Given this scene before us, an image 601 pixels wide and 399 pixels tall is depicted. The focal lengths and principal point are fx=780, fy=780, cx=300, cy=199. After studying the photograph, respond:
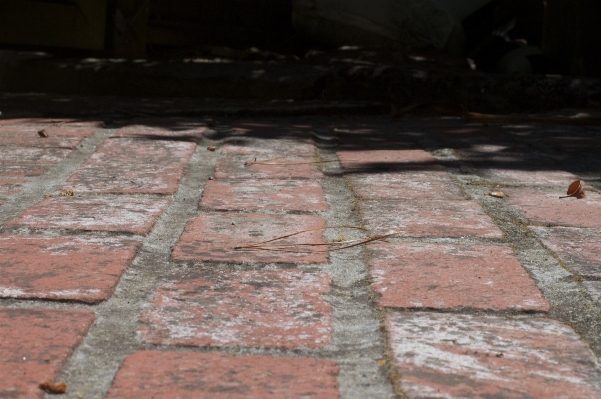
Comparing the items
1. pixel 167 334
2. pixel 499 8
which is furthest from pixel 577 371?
pixel 499 8

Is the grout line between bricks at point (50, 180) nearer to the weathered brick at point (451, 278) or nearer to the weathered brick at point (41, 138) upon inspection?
the weathered brick at point (41, 138)

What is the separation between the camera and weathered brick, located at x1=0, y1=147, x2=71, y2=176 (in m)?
2.24

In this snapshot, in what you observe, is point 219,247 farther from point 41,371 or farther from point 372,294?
point 41,371

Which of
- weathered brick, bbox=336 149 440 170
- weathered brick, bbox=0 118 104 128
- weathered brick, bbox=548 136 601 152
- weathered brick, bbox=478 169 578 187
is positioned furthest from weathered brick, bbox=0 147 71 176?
weathered brick, bbox=548 136 601 152

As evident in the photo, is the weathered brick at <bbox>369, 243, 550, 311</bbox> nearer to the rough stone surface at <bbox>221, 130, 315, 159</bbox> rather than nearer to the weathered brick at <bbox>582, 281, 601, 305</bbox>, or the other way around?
the weathered brick at <bbox>582, 281, 601, 305</bbox>

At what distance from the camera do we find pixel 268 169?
2.38 meters

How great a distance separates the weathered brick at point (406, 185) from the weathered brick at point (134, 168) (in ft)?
1.70

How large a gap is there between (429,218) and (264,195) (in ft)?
1.50

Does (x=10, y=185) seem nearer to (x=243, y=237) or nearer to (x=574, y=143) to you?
(x=243, y=237)

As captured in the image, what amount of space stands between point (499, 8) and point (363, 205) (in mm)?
5977

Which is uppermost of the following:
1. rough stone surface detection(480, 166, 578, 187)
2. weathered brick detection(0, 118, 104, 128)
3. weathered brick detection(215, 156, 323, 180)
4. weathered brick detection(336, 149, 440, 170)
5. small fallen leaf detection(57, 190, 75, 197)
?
rough stone surface detection(480, 166, 578, 187)

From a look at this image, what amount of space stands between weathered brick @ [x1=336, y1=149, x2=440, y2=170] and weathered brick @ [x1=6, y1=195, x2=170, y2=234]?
2.50ft

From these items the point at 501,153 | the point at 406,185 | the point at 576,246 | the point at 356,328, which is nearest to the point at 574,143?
the point at 501,153

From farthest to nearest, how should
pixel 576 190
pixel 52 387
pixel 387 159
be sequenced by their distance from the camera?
pixel 387 159
pixel 576 190
pixel 52 387
